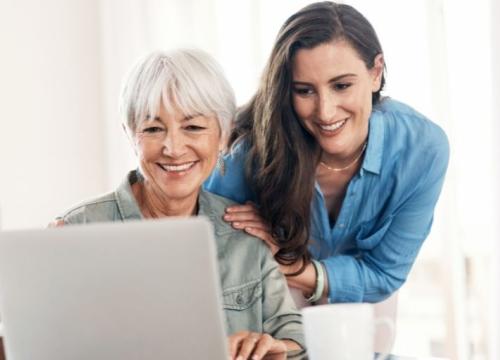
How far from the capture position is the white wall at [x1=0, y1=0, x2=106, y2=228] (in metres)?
3.23

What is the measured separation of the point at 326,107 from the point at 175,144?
0.39 m

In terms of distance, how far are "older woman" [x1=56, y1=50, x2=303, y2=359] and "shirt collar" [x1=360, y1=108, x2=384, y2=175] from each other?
1.16ft

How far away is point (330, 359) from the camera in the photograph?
118cm

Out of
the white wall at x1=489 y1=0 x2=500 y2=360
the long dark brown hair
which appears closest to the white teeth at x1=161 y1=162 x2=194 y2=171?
the long dark brown hair

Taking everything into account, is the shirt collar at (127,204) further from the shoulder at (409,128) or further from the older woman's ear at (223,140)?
the shoulder at (409,128)

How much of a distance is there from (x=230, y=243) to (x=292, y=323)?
0.25 m

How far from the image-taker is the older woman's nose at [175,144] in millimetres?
1755

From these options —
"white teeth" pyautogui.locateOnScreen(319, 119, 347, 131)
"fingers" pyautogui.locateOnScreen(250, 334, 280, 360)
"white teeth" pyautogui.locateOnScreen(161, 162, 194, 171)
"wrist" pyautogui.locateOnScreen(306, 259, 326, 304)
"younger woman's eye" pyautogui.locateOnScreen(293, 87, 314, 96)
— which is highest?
"younger woman's eye" pyautogui.locateOnScreen(293, 87, 314, 96)

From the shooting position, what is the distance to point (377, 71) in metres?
2.00

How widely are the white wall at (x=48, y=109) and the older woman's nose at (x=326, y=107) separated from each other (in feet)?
5.50

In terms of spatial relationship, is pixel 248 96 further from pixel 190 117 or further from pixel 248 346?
pixel 248 346

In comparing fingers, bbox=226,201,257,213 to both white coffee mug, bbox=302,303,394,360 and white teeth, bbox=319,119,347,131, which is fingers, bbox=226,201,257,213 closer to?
white teeth, bbox=319,119,347,131

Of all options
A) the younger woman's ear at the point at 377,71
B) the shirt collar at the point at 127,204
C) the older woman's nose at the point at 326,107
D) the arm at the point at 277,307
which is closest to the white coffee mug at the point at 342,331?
the arm at the point at 277,307

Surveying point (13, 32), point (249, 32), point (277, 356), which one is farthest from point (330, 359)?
point (13, 32)
